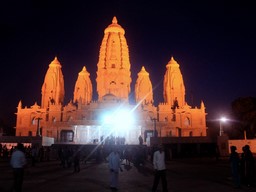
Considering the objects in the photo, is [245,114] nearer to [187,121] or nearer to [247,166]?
[187,121]

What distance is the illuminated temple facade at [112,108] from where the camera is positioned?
225 ft

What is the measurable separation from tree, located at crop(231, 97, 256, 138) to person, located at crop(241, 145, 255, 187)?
5326 cm

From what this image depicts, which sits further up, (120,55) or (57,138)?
(120,55)

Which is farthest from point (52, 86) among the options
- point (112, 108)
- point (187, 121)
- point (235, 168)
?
point (235, 168)

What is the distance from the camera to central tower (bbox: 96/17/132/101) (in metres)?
87.4

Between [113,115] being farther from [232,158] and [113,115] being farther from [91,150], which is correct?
[232,158]

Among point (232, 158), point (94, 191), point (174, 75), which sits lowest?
point (94, 191)

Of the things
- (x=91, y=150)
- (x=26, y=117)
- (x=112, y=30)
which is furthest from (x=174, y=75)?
(x=91, y=150)

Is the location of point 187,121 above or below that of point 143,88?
below

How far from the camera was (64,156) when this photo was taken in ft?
83.0

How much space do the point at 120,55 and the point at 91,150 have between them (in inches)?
2208

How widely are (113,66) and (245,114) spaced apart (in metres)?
36.5

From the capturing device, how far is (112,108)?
7406 cm

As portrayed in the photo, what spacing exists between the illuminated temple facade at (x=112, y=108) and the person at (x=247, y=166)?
50.8 m
